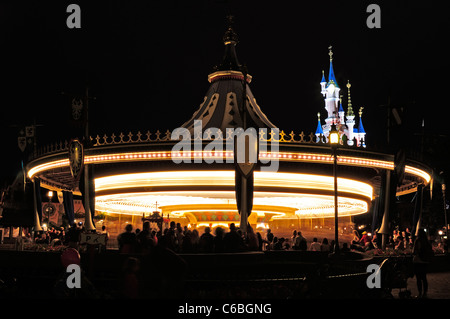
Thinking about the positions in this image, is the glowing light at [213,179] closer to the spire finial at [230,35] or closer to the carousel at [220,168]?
the carousel at [220,168]

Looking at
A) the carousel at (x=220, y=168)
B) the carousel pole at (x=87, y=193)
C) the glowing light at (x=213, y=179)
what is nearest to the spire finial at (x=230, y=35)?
the carousel at (x=220, y=168)

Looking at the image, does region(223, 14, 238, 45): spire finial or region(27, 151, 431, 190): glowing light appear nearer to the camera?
region(27, 151, 431, 190): glowing light

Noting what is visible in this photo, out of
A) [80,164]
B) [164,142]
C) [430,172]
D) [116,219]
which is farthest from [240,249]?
[116,219]

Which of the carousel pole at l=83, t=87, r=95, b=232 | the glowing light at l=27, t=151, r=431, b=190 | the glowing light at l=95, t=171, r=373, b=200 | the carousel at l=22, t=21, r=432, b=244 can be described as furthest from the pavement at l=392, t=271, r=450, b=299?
the carousel pole at l=83, t=87, r=95, b=232

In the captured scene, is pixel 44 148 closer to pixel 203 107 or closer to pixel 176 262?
pixel 203 107

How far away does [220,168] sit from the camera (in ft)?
88.5

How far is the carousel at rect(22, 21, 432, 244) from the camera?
25969 mm

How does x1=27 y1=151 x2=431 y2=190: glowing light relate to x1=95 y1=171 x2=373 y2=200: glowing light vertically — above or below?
above

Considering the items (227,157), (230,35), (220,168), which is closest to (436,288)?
(227,157)

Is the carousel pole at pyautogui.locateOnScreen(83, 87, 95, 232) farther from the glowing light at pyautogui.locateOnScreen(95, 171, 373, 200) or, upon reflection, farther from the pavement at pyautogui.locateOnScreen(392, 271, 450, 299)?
the pavement at pyautogui.locateOnScreen(392, 271, 450, 299)

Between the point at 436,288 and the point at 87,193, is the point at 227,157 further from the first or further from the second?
the point at 436,288

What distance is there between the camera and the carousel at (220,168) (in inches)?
1022

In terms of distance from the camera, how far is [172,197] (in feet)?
100

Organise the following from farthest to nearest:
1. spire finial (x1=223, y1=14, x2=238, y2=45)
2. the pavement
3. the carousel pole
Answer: spire finial (x1=223, y1=14, x2=238, y2=45), the carousel pole, the pavement
